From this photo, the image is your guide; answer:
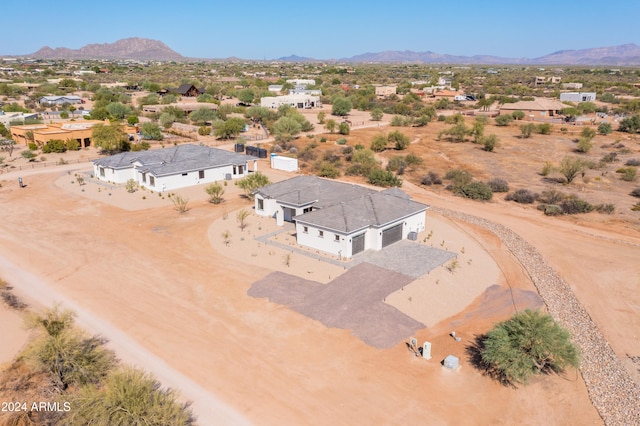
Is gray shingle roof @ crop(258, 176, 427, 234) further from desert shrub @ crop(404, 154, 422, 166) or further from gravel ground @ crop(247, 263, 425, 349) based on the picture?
desert shrub @ crop(404, 154, 422, 166)

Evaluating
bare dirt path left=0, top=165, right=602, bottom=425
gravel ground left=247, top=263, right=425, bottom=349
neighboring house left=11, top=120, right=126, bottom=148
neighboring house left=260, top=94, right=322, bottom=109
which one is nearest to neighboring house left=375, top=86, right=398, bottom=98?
neighboring house left=260, top=94, right=322, bottom=109

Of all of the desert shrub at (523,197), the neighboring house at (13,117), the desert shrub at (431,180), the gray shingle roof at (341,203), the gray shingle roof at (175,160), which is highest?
the neighboring house at (13,117)

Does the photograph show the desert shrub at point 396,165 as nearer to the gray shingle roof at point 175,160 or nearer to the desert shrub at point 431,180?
the desert shrub at point 431,180

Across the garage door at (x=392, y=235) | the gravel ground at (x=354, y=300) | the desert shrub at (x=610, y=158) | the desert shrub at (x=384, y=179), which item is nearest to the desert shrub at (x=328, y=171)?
the desert shrub at (x=384, y=179)

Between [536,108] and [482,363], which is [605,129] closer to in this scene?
[536,108]

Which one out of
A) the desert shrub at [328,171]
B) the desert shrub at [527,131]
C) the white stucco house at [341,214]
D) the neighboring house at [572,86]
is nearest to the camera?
the white stucco house at [341,214]

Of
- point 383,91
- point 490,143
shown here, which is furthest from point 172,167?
point 383,91
